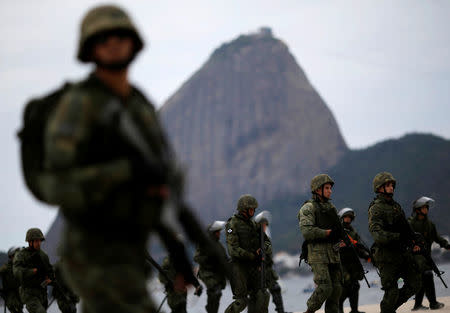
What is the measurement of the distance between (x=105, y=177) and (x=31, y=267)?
36.5ft

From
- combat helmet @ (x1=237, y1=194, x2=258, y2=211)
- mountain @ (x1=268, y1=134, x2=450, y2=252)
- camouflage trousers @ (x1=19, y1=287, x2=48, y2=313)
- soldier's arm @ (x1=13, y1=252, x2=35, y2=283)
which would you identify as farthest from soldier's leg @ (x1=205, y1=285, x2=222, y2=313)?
mountain @ (x1=268, y1=134, x2=450, y2=252)

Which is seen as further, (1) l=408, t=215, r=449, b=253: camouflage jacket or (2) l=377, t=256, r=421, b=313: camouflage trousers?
(1) l=408, t=215, r=449, b=253: camouflage jacket

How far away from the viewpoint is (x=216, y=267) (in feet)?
12.5

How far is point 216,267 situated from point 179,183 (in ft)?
1.97

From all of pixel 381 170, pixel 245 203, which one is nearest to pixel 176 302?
pixel 245 203

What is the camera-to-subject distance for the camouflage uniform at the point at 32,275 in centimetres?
1352

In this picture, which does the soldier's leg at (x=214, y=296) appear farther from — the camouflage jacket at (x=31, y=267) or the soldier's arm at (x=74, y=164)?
the soldier's arm at (x=74, y=164)

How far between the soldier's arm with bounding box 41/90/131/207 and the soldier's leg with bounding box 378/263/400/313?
30.0 ft

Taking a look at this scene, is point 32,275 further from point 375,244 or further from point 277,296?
point 375,244

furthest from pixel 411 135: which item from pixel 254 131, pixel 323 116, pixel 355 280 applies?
pixel 355 280

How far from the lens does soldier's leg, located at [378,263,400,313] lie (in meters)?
11.8

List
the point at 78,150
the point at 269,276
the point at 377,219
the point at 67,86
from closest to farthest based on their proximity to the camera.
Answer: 1. the point at 78,150
2. the point at 67,86
3. the point at 377,219
4. the point at 269,276

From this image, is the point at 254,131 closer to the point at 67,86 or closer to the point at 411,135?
the point at 411,135

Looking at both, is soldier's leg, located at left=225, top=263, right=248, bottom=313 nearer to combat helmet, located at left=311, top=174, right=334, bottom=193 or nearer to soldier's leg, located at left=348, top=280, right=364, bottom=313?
combat helmet, located at left=311, top=174, right=334, bottom=193
